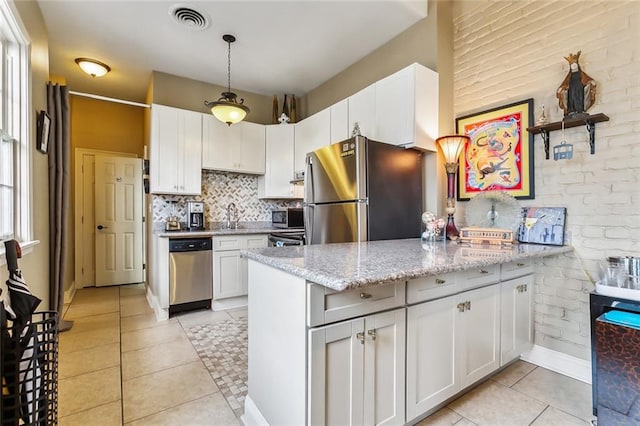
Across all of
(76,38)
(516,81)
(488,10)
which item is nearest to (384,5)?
(488,10)

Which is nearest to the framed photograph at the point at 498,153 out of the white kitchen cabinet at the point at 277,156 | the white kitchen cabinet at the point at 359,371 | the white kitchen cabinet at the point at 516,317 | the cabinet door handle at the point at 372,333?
the white kitchen cabinet at the point at 516,317

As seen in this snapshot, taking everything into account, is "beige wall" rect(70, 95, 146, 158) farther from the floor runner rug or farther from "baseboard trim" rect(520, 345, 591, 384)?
"baseboard trim" rect(520, 345, 591, 384)

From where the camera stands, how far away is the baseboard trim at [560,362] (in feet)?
6.70

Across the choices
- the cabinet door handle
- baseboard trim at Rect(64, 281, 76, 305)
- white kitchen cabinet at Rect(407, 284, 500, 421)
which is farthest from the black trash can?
baseboard trim at Rect(64, 281, 76, 305)

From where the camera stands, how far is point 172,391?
191 cm

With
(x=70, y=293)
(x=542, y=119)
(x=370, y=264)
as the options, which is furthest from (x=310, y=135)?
(x=70, y=293)

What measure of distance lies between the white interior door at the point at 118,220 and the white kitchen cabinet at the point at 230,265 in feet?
7.14

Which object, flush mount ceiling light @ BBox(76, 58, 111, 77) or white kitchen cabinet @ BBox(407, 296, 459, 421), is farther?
flush mount ceiling light @ BBox(76, 58, 111, 77)

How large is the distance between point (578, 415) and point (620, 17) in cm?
239

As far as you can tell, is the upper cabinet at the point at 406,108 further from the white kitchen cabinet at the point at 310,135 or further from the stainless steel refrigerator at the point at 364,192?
the white kitchen cabinet at the point at 310,135

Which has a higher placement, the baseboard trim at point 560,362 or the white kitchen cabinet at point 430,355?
the white kitchen cabinet at point 430,355

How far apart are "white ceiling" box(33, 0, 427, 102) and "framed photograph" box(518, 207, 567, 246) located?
6.49 ft

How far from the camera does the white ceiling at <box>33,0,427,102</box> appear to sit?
8.60 feet

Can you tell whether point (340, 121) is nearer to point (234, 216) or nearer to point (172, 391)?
point (234, 216)
